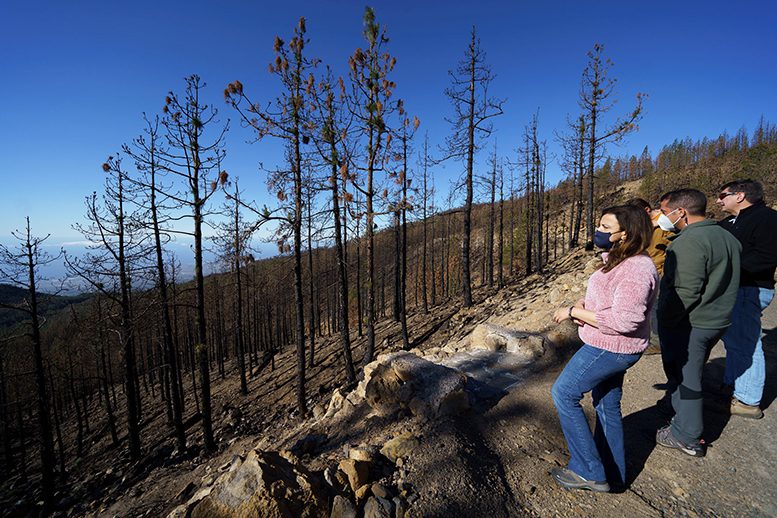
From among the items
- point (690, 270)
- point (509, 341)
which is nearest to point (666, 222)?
point (690, 270)

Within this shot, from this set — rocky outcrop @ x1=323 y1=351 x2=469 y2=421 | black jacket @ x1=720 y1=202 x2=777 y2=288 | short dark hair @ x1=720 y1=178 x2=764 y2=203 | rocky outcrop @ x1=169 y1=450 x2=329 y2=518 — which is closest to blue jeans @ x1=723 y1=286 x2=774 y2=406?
black jacket @ x1=720 y1=202 x2=777 y2=288

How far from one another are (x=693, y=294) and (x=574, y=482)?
6.17 ft

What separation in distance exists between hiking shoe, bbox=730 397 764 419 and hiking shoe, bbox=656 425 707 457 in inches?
43.7

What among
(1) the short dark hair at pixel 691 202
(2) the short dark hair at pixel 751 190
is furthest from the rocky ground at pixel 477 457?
(2) the short dark hair at pixel 751 190

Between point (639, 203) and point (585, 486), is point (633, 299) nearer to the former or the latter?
point (585, 486)

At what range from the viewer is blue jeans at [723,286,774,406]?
10.9 feet

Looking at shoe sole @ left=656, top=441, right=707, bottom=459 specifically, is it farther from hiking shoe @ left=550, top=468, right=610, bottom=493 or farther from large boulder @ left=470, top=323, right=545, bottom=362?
large boulder @ left=470, top=323, right=545, bottom=362

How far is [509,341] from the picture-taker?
20.3ft

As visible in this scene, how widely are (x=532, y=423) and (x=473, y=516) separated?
1.74m

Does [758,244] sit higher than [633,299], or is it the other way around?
[758,244]

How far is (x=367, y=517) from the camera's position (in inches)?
85.6

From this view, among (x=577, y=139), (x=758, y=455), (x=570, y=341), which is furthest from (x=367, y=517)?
(x=577, y=139)

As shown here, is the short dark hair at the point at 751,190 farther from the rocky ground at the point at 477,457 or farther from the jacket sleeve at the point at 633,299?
the jacket sleeve at the point at 633,299

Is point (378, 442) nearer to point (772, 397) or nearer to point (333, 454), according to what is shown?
point (333, 454)
